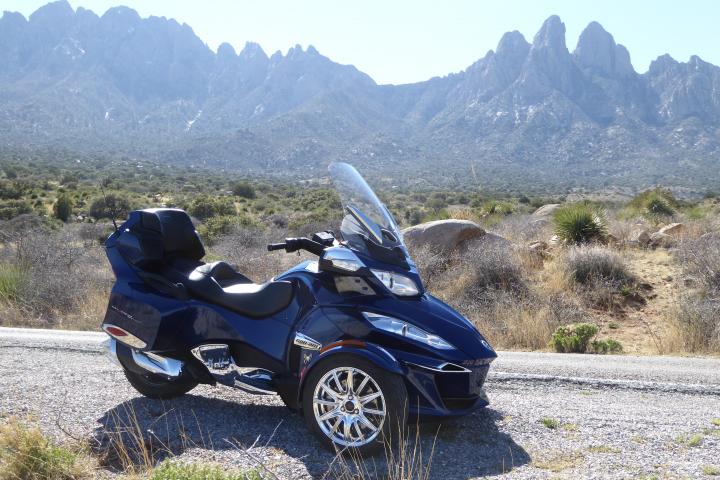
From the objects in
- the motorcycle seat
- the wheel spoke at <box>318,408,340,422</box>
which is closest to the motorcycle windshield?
the motorcycle seat

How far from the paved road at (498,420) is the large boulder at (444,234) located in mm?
8370

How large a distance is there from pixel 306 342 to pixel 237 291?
0.77m

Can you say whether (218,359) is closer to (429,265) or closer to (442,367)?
(442,367)

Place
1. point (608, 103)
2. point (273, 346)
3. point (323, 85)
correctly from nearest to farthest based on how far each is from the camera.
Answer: point (273, 346), point (608, 103), point (323, 85)

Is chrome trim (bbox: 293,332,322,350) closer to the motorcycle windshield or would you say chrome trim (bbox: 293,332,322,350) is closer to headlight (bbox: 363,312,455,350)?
headlight (bbox: 363,312,455,350)

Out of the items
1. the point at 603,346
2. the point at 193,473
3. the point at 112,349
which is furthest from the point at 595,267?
the point at 193,473

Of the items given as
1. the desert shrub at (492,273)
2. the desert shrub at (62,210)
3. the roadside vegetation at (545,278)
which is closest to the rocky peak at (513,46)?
the desert shrub at (62,210)

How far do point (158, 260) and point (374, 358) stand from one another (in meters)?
2.22

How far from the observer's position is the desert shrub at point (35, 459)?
4.14 m

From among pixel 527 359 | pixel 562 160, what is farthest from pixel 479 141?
pixel 527 359

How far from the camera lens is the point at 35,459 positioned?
4141mm

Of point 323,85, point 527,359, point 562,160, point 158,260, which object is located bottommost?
point 527,359

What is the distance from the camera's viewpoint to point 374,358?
4219mm

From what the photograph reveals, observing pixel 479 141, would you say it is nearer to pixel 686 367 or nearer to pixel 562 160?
pixel 562 160
